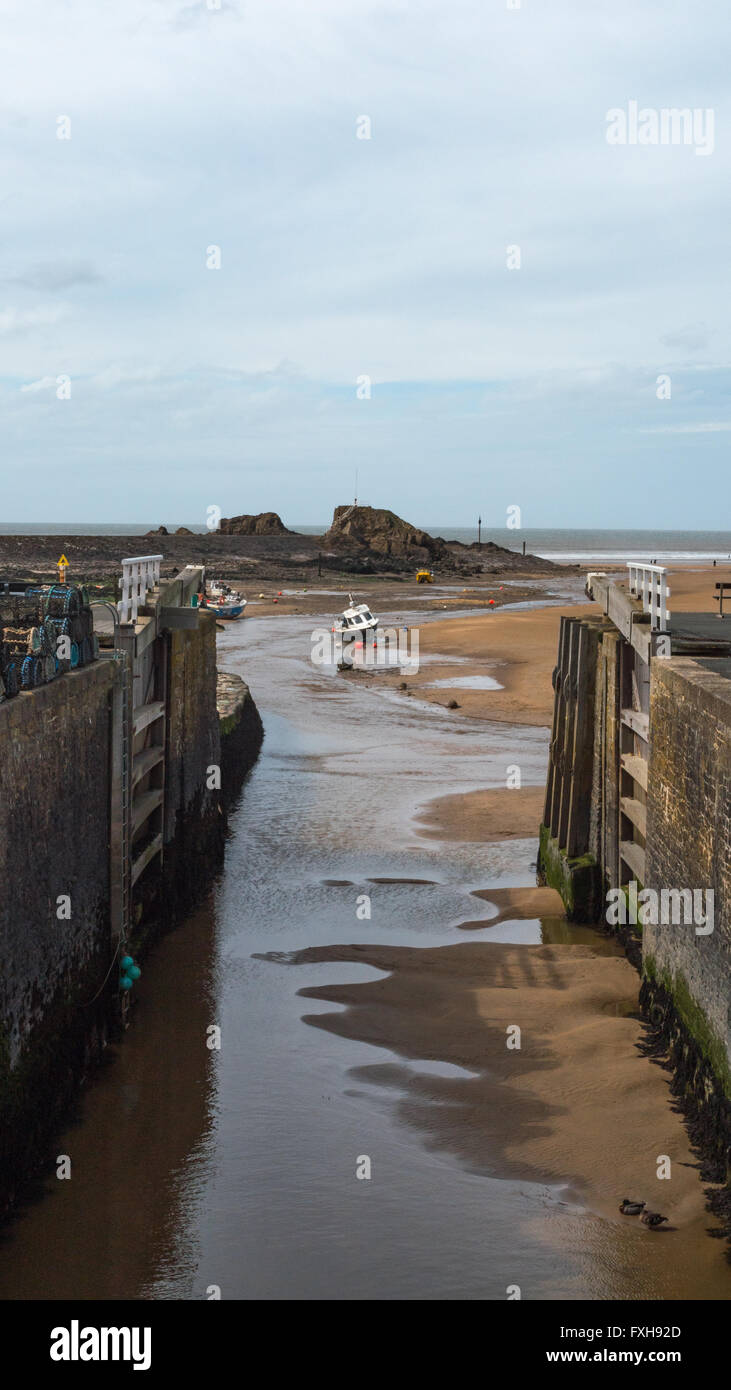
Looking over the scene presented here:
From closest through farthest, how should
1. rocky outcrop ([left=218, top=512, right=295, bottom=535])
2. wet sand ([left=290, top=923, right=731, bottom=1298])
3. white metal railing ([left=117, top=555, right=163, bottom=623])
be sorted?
wet sand ([left=290, top=923, right=731, bottom=1298]) < white metal railing ([left=117, top=555, right=163, bottom=623]) < rocky outcrop ([left=218, top=512, right=295, bottom=535])

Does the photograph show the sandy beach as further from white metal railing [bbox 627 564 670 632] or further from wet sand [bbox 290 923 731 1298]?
white metal railing [bbox 627 564 670 632]

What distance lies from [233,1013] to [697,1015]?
17.3 ft

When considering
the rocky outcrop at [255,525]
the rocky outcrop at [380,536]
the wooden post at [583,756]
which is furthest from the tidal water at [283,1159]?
the rocky outcrop at [255,525]

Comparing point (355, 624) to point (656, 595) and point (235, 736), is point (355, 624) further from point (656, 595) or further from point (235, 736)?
point (656, 595)

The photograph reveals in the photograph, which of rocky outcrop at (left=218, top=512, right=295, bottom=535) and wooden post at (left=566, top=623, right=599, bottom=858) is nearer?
wooden post at (left=566, top=623, right=599, bottom=858)

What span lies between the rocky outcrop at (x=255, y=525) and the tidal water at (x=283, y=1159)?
11374 centimetres

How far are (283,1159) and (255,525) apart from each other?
124 metres

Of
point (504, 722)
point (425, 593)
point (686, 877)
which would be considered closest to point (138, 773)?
point (686, 877)

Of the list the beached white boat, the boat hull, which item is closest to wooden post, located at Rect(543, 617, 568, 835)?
the beached white boat

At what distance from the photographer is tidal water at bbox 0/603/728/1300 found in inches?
364

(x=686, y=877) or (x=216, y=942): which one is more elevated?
(x=686, y=877)

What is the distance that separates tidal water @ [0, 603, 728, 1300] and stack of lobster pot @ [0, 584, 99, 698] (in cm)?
379
